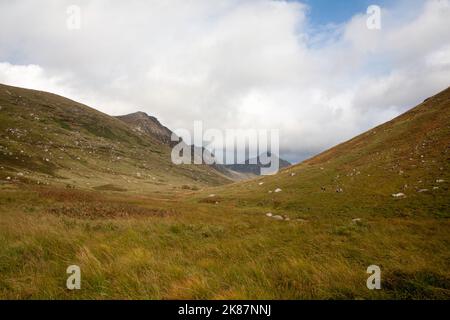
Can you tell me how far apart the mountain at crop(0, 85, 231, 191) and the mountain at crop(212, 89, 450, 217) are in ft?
168

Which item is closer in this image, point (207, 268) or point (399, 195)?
point (207, 268)

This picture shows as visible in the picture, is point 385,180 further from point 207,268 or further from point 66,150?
point 66,150

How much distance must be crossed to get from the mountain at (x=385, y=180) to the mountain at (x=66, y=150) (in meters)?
51.3

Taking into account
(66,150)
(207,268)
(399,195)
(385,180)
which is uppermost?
(66,150)

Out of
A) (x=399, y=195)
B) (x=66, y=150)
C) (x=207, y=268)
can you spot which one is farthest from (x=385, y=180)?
(x=66, y=150)

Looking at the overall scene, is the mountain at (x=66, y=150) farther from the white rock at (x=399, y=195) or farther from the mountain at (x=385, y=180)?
the white rock at (x=399, y=195)

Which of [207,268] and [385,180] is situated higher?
[385,180]

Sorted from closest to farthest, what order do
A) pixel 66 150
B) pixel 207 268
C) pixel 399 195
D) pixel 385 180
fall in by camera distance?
pixel 207 268 → pixel 399 195 → pixel 385 180 → pixel 66 150

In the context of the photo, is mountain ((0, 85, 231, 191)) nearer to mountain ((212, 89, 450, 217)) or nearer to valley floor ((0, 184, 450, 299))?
mountain ((212, 89, 450, 217))

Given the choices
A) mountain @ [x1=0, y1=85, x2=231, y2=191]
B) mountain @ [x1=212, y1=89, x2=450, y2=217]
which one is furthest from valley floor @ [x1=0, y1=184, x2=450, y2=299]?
mountain @ [x1=0, y1=85, x2=231, y2=191]

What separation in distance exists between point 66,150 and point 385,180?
121 meters

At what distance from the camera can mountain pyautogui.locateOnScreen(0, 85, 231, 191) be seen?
84.2 m

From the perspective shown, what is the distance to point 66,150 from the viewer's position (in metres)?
119

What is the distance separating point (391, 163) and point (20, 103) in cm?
18481
